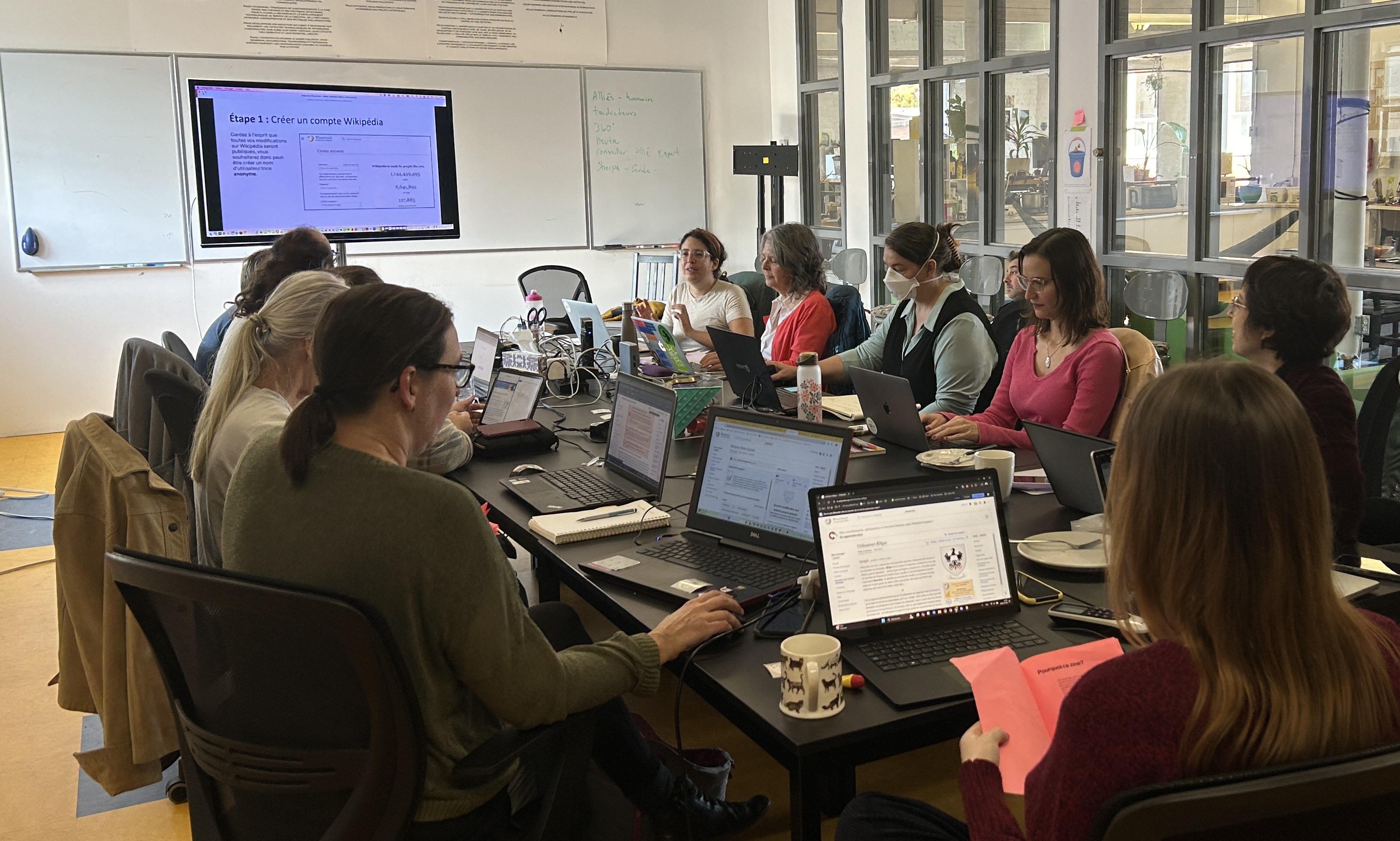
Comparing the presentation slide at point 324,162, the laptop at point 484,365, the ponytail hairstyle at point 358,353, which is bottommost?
the laptop at point 484,365

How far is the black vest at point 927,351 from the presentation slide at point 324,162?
3476 millimetres

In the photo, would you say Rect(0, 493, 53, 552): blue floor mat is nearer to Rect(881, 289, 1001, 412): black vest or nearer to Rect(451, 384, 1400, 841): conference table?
Rect(451, 384, 1400, 841): conference table

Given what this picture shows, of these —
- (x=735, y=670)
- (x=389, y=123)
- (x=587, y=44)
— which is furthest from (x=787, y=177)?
(x=735, y=670)

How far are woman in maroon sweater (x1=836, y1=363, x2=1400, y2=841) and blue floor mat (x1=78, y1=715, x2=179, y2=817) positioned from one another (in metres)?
2.32

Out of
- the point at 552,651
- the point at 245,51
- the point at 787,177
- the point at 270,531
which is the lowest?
the point at 552,651

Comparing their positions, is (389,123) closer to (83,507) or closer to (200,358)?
(200,358)

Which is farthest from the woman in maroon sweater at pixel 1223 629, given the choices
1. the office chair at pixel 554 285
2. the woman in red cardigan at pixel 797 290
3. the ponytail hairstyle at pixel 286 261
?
the office chair at pixel 554 285

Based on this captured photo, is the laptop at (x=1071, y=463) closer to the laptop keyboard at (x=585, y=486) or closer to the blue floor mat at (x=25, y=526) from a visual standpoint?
the laptop keyboard at (x=585, y=486)

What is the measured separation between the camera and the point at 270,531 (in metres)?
1.55

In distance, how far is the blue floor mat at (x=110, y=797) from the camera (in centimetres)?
268

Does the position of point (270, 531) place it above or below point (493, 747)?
above

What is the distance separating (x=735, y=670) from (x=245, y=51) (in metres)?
6.67

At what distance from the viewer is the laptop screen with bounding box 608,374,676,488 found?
2.62 metres

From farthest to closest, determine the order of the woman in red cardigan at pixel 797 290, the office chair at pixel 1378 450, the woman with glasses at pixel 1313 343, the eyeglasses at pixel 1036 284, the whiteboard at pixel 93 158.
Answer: the whiteboard at pixel 93 158, the woman in red cardigan at pixel 797 290, the eyeglasses at pixel 1036 284, the office chair at pixel 1378 450, the woman with glasses at pixel 1313 343
